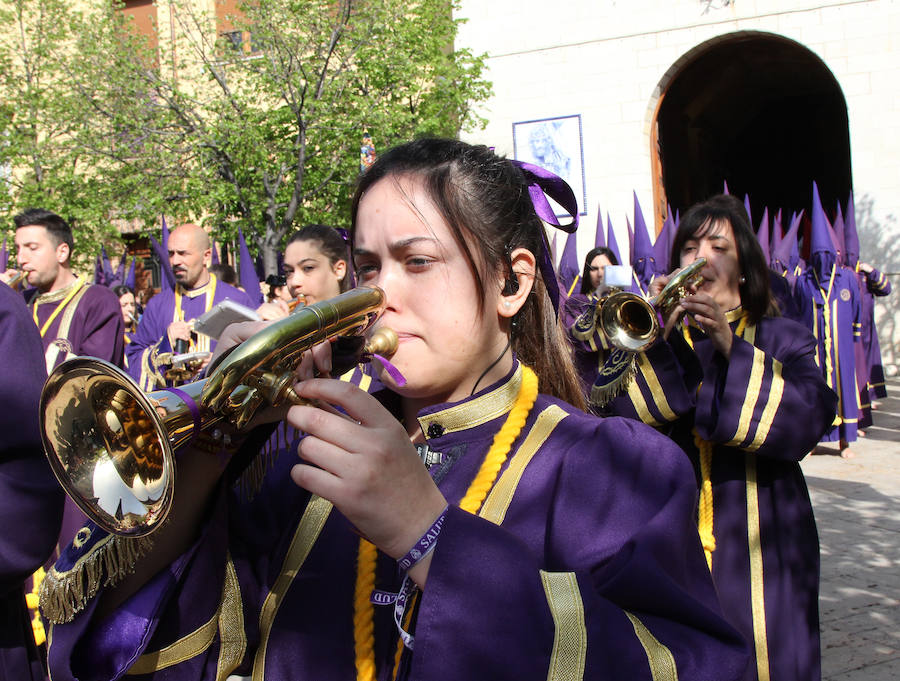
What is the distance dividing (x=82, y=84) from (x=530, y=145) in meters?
8.62

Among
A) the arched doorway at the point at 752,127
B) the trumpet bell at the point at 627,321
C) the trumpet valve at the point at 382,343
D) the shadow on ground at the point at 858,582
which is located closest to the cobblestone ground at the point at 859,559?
the shadow on ground at the point at 858,582

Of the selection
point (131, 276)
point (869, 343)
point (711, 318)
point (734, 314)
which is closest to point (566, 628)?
point (711, 318)

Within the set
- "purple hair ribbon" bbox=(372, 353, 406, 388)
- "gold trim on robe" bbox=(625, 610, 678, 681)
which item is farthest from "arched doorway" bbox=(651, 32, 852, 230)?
"gold trim on robe" bbox=(625, 610, 678, 681)

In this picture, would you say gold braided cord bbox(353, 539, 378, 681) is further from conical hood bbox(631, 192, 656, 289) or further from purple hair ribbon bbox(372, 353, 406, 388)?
conical hood bbox(631, 192, 656, 289)

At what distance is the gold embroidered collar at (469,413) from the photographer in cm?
170

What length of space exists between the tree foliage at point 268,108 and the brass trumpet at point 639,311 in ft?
35.5

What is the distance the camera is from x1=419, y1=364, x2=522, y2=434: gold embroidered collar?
1.70 metres

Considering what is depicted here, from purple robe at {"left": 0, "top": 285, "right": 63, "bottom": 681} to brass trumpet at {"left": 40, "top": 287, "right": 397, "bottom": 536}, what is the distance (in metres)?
0.80

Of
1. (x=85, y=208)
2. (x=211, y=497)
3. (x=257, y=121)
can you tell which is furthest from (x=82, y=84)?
(x=211, y=497)

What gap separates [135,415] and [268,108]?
14.8 metres

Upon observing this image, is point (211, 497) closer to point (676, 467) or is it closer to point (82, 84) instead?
point (676, 467)

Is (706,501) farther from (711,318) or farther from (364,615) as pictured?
(364,615)

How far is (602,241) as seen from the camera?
549 inches

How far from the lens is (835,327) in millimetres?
9305
